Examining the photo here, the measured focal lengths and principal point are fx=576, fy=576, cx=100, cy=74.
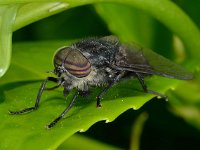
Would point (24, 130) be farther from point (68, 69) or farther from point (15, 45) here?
point (15, 45)

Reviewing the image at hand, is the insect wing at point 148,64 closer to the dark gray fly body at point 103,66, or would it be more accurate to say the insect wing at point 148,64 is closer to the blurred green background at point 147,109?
the dark gray fly body at point 103,66

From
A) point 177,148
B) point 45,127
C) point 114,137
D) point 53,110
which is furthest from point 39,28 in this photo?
point 45,127

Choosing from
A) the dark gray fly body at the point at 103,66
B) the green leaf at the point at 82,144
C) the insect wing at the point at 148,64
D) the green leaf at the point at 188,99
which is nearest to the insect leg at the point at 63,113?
the dark gray fly body at the point at 103,66

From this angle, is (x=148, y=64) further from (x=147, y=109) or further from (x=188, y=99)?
(x=147, y=109)

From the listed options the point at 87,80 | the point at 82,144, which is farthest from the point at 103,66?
the point at 82,144

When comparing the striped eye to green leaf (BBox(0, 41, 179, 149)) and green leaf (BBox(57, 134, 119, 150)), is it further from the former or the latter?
green leaf (BBox(57, 134, 119, 150))

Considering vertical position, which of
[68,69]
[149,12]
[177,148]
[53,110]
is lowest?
[177,148]
